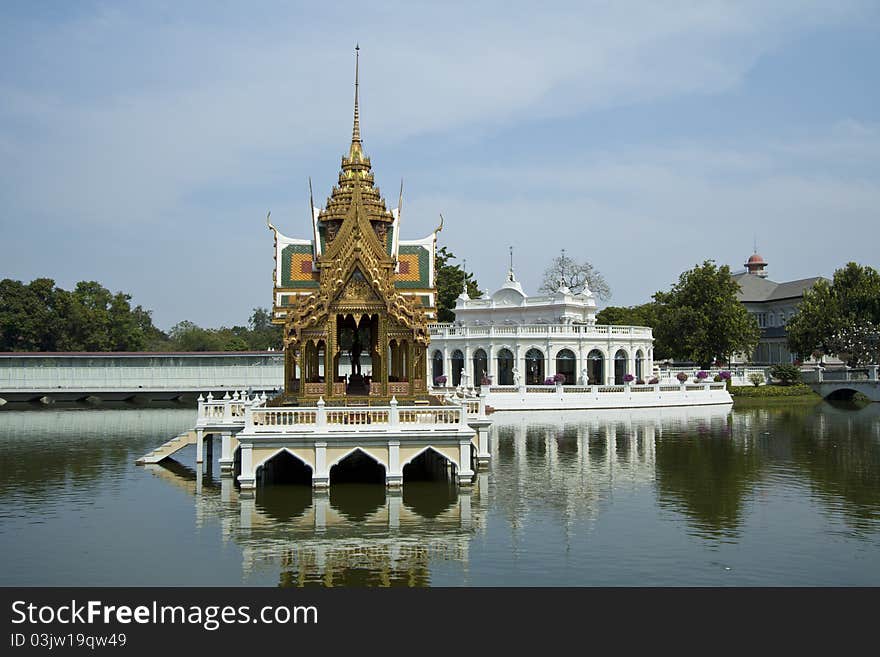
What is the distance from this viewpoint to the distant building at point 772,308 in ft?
263

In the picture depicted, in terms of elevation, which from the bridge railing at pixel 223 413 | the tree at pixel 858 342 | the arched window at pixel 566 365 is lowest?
the bridge railing at pixel 223 413

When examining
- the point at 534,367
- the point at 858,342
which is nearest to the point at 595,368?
the point at 534,367

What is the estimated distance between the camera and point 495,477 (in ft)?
77.8

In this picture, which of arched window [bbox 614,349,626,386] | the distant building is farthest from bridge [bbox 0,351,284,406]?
the distant building

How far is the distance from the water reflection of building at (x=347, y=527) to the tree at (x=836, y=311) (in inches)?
1861

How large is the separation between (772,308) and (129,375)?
60.8 meters

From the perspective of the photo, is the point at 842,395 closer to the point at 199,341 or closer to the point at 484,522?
the point at 484,522

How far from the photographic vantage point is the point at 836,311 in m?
61.4

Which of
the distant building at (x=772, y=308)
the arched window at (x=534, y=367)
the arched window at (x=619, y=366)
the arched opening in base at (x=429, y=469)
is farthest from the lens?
the distant building at (x=772, y=308)

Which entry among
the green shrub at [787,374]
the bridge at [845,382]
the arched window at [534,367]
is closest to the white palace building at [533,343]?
the arched window at [534,367]

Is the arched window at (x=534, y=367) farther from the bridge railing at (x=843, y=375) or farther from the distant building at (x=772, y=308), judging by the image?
the distant building at (x=772, y=308)

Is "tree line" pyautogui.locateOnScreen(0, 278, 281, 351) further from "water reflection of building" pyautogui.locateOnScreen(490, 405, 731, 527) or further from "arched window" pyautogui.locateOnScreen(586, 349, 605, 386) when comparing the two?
"water reflection of building" pyautogui.locateOnScreen(490, 405, 731, 527)
